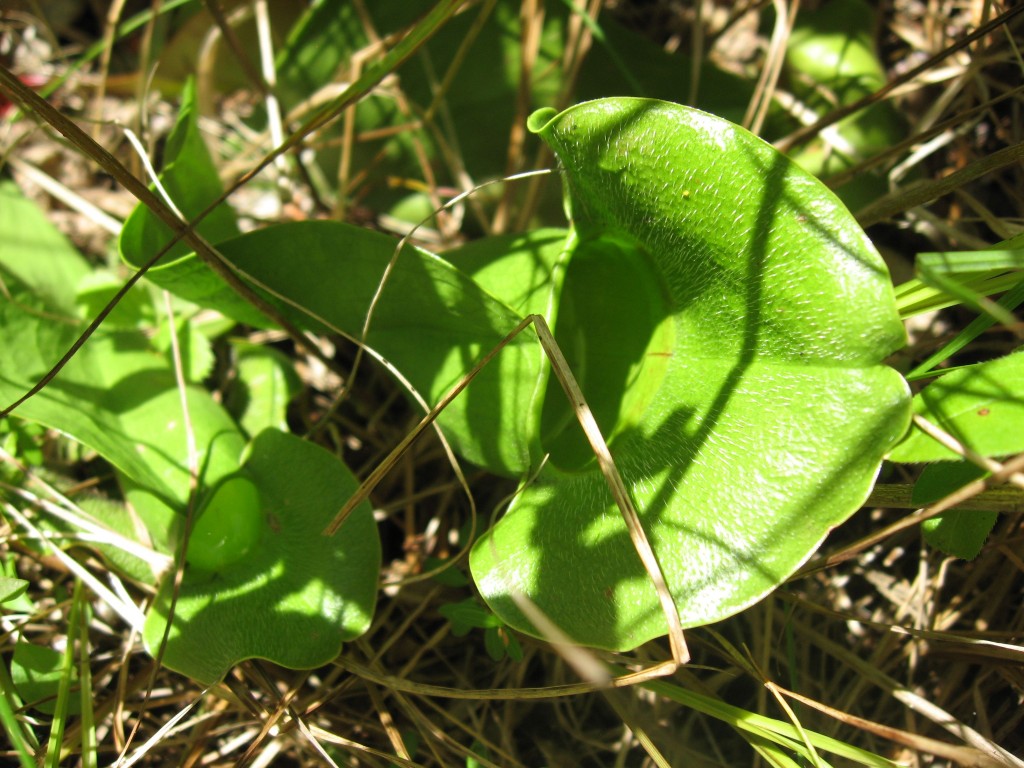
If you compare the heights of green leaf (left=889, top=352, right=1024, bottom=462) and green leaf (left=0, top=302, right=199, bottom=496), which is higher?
green leaf (left=889, top=352, right=1024, bottom=462)

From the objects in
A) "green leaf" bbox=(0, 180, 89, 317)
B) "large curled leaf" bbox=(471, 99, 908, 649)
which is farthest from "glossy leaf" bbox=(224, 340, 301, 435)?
"large curled leaf" bbox=(471, 99, 908, 649)

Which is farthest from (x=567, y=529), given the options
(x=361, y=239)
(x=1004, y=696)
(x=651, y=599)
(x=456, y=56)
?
(x=456, y=56)

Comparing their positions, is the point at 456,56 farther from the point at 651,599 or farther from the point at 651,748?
the point at 651,748

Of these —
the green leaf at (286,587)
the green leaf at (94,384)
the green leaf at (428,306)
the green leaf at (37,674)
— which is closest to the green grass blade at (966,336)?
the green leaf at (428,306)


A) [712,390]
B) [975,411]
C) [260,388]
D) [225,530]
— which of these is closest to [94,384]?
[260,388]

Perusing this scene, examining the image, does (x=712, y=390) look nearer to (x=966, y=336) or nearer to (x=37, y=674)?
(x=966, y=336)

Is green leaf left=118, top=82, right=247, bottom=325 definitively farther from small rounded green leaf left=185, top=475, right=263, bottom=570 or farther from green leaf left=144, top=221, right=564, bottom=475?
small rounded green leaf left=185, top=475, right=263, bottom=570

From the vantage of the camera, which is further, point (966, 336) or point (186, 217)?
point (186, 217)

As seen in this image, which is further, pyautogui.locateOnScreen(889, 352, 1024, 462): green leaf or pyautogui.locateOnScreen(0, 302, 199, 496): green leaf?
pyautogui.locateOnScreen(0, 302, 199, 496): green leaf
